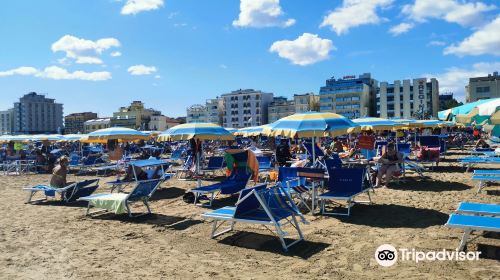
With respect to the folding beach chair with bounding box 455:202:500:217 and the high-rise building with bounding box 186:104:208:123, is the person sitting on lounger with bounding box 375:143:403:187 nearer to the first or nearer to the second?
the folding beach chair with bounding box 455:202:500:217

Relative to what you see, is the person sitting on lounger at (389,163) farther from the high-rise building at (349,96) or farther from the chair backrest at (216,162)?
the high-rise building at (349,96)

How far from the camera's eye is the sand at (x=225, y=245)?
4.59 metres

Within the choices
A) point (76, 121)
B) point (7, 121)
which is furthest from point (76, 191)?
point (7, 121)

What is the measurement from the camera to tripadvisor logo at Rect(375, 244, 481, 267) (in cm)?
468

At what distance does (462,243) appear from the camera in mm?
4797

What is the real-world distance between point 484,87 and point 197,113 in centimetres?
7640

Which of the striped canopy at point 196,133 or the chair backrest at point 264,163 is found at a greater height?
the striped canopy at point 196,133

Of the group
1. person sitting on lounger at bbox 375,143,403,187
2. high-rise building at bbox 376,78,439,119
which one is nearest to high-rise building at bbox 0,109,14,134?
high-rise building at bbox 376,78,439,119

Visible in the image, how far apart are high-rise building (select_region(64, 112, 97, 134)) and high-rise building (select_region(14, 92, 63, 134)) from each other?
2448cm

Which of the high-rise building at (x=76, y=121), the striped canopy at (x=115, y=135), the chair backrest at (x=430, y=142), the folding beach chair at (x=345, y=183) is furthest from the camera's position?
the high-rise building at (x=76, y=121)

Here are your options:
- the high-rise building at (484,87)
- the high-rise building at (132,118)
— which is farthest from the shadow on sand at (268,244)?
the high-rise building at (132,118)

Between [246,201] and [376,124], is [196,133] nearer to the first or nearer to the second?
[376,124]

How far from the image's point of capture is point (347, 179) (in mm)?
7676

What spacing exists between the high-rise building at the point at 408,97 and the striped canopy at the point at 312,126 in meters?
91.4
